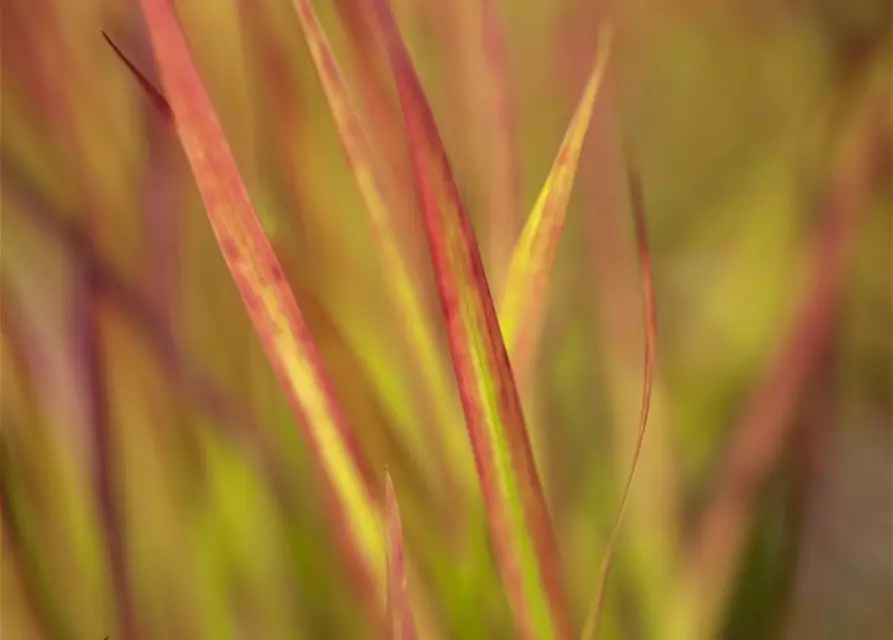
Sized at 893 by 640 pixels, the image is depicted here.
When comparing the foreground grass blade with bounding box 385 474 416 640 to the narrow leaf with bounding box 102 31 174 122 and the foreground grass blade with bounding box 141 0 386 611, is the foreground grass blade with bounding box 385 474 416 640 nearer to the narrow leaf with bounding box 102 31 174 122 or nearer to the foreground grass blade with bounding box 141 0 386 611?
the foreground grass blade with bounding box 141 0 386 611

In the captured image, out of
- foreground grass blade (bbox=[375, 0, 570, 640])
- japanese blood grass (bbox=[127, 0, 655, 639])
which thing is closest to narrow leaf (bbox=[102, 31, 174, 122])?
japanese blood grass (bbox=[127, 0, 655, 639])

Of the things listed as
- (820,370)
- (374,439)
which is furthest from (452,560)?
(820,370)

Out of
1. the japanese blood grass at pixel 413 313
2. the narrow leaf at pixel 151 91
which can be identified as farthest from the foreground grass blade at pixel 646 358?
the narrow leaf at pixel 151 91

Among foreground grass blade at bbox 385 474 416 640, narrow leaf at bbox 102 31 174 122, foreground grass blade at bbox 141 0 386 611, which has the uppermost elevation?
narrow leaf at bbox 102 31 174 122

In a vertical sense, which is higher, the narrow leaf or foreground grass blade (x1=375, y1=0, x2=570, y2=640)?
the narrow leaf

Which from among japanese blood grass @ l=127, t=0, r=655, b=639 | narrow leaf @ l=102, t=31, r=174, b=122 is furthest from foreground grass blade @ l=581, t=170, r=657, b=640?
narrow leaf @ l=102, t=31, r=174, b=122
